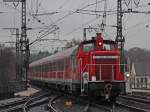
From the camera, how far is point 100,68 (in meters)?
24.3

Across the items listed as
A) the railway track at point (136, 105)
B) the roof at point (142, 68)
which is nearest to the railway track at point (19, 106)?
the railway track at point (136, 105)

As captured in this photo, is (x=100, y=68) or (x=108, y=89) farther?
(x=100, y=68)

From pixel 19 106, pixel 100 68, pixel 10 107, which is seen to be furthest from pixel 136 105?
pixel 10 107

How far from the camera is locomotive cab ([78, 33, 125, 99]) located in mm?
23531

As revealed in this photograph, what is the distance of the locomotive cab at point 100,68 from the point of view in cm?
2353

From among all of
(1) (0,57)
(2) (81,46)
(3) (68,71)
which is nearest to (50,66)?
(3) (68,71)

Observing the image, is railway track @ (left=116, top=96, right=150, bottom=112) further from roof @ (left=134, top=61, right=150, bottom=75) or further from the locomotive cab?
roof @ (left=134, top=61, right=150, bottom=75)

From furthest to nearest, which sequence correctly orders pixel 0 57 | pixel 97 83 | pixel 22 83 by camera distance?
pixel 0 57
pixel 22 83
pixel 97 83

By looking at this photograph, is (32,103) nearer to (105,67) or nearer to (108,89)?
(105,67)

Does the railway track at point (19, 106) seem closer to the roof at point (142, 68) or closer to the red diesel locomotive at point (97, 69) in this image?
the red diesel locomotive at point (97, 69)

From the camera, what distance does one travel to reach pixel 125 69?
24516 millimetres

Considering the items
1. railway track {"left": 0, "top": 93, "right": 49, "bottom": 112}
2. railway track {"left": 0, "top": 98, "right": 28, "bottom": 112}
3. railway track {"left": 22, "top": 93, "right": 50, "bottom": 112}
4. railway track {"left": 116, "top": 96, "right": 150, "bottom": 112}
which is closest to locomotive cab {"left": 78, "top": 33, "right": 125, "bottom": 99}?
railway track {"left": 116, "top": 96, "right": 150, "bottom": 112}

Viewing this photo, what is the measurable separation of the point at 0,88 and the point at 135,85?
1899cm

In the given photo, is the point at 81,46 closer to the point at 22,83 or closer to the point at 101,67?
the point at 101,67
